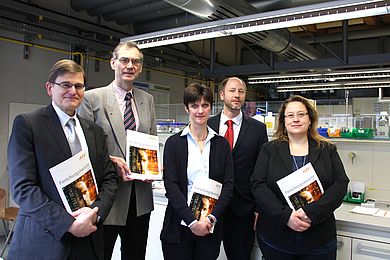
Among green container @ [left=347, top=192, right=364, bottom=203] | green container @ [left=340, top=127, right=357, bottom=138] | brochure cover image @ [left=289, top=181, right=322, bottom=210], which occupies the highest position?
green container @ [left=340, top=127, right=357, bottom=138]

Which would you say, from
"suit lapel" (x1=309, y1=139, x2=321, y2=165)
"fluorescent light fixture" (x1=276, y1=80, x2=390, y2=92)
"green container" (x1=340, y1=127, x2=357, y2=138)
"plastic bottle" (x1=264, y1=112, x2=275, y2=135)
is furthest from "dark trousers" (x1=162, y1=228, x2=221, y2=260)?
"fluorescent light fixture" (x1=276, y1=80, x2=390, y2=92)

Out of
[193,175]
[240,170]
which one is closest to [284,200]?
[240,170]

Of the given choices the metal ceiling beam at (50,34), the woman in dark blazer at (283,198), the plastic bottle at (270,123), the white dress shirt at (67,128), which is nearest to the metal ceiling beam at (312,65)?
the metal ceiling beam at (50,34)

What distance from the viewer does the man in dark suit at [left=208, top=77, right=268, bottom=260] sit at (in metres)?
1.90

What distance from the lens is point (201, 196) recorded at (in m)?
1.71

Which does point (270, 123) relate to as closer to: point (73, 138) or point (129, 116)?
point (129, 116)

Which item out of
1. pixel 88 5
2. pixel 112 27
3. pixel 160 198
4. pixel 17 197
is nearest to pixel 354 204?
pixel 160 198

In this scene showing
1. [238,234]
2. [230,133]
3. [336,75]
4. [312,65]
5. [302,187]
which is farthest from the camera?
[336,75]

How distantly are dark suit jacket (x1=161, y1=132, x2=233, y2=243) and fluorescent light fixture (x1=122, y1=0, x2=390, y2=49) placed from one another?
4.88ft

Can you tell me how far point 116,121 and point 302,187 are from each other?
0.96 metres

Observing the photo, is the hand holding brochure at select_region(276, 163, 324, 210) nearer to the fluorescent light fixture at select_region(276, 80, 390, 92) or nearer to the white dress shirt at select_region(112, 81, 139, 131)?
the white dress shirt at select_region(112, 81, 139, 131)

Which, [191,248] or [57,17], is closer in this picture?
[191,248]

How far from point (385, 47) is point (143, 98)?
7936 mm

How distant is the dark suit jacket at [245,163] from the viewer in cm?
190
